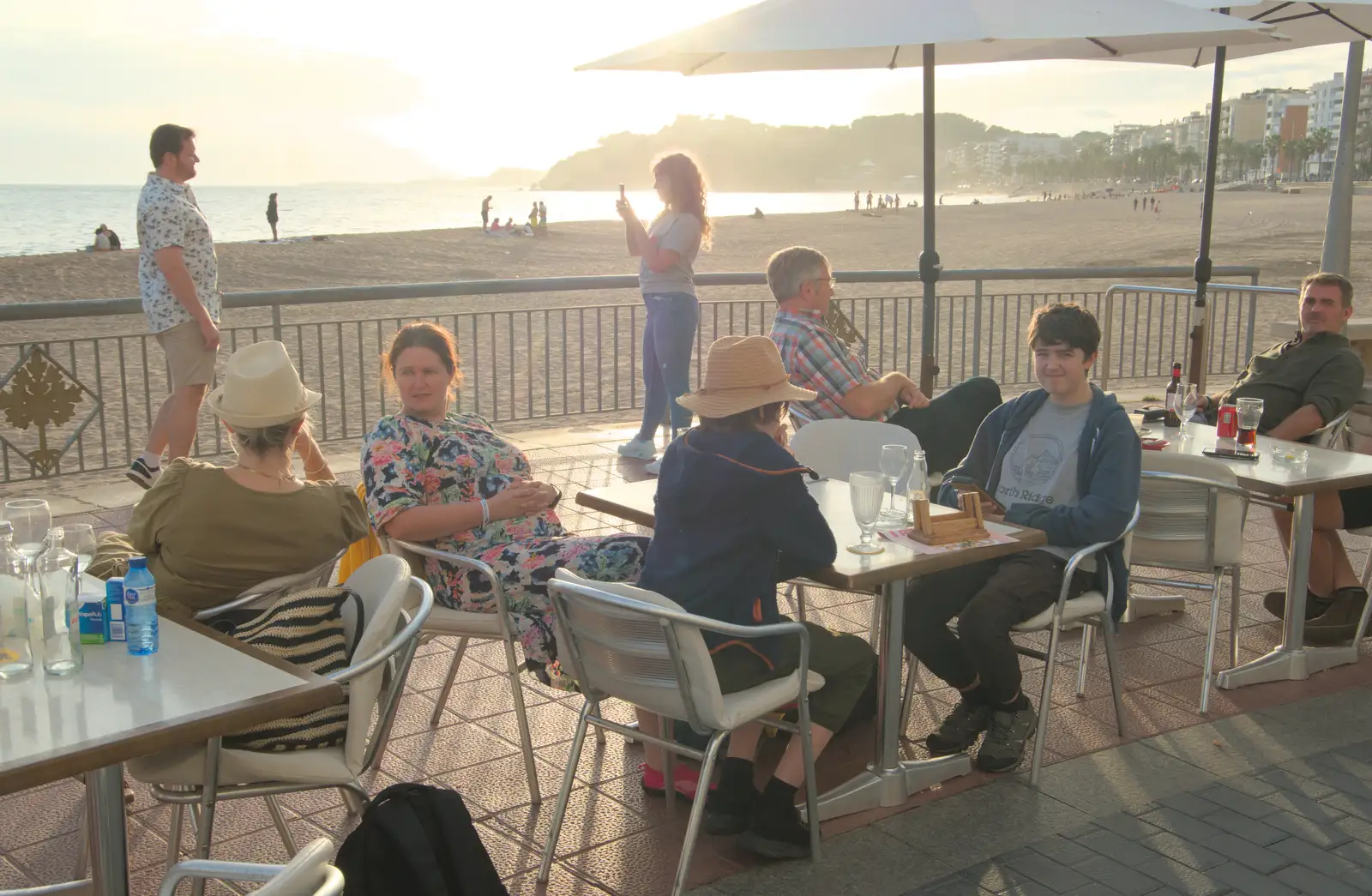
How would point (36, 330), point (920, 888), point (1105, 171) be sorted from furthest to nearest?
1. point (1105, 171)
2. point (36, 330)
3. point (920, 888)

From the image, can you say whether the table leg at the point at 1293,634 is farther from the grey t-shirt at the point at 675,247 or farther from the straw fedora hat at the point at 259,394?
the grey t-shirt at the point at 675,247

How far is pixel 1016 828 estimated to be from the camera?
3.71m

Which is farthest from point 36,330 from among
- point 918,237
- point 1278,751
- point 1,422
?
point 918,237

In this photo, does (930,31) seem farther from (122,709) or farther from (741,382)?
(122,709)

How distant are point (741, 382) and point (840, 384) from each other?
1959mm

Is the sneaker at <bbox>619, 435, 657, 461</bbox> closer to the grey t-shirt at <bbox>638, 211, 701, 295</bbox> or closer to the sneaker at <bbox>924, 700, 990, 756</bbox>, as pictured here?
the grey t-shirt at <bbox>638, 211, 701, 295</bbox>

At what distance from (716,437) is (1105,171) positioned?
433 feet

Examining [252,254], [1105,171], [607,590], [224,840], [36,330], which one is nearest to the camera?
[607,590]

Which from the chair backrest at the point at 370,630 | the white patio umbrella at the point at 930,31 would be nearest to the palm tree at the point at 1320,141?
the white patio umbrella at the point at 930,31

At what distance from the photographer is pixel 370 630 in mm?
2896

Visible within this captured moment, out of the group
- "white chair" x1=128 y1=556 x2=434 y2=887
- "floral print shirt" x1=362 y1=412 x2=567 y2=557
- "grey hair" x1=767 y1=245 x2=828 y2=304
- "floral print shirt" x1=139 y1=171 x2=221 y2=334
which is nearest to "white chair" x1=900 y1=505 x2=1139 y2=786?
"floral print shirt" x1=362 y1=412 x2=567 y2=557

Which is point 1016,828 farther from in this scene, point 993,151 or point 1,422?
point 993,151

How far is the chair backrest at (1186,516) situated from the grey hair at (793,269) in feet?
4.99

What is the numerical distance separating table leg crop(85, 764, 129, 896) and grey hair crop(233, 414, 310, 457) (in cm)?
108
